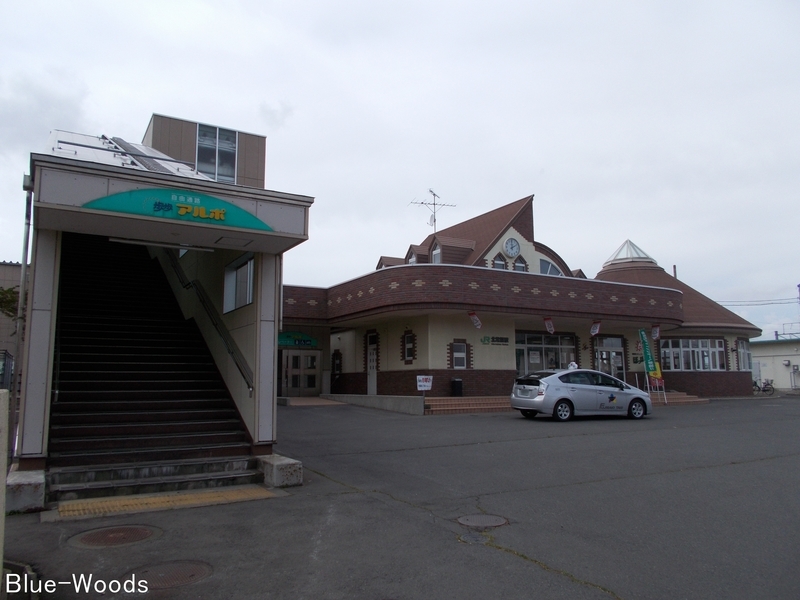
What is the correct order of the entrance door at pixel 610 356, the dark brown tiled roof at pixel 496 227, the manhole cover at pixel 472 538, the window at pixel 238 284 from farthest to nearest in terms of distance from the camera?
the dark brown tiled roof at pixel 496 227, the entrance door at pixel 610 356, the window at pixel 238 284, the manhole cover at pixel 472 538

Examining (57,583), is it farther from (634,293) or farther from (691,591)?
(634,293)

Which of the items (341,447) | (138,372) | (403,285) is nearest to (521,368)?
(403,285)

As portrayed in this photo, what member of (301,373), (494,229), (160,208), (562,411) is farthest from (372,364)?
(160,208)

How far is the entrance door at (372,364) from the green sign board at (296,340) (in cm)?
302

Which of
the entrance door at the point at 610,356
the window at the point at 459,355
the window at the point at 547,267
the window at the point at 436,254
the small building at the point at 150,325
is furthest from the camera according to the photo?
the window at the point at 547,267

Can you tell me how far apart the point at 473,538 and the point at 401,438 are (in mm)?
7820

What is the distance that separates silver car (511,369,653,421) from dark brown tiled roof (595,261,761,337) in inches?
499

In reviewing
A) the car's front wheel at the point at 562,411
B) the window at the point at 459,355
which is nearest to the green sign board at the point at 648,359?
the window at the point at 459,355

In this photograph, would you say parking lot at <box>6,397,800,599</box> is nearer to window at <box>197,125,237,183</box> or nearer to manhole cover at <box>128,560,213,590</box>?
manhole cover at <box>128,560,213,590</box>

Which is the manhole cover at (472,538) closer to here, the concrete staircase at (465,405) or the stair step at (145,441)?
the stair step at (145,441)

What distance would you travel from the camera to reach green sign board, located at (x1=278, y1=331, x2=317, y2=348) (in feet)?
87.0

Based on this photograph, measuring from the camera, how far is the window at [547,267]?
96.7 feet

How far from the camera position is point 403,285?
21.4 meters

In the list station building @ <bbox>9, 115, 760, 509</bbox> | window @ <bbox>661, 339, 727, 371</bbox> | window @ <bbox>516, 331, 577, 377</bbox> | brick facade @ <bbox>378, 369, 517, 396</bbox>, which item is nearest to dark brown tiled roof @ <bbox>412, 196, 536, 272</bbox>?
station building @ <bbox>9, 115, 760, 509</bbox>
